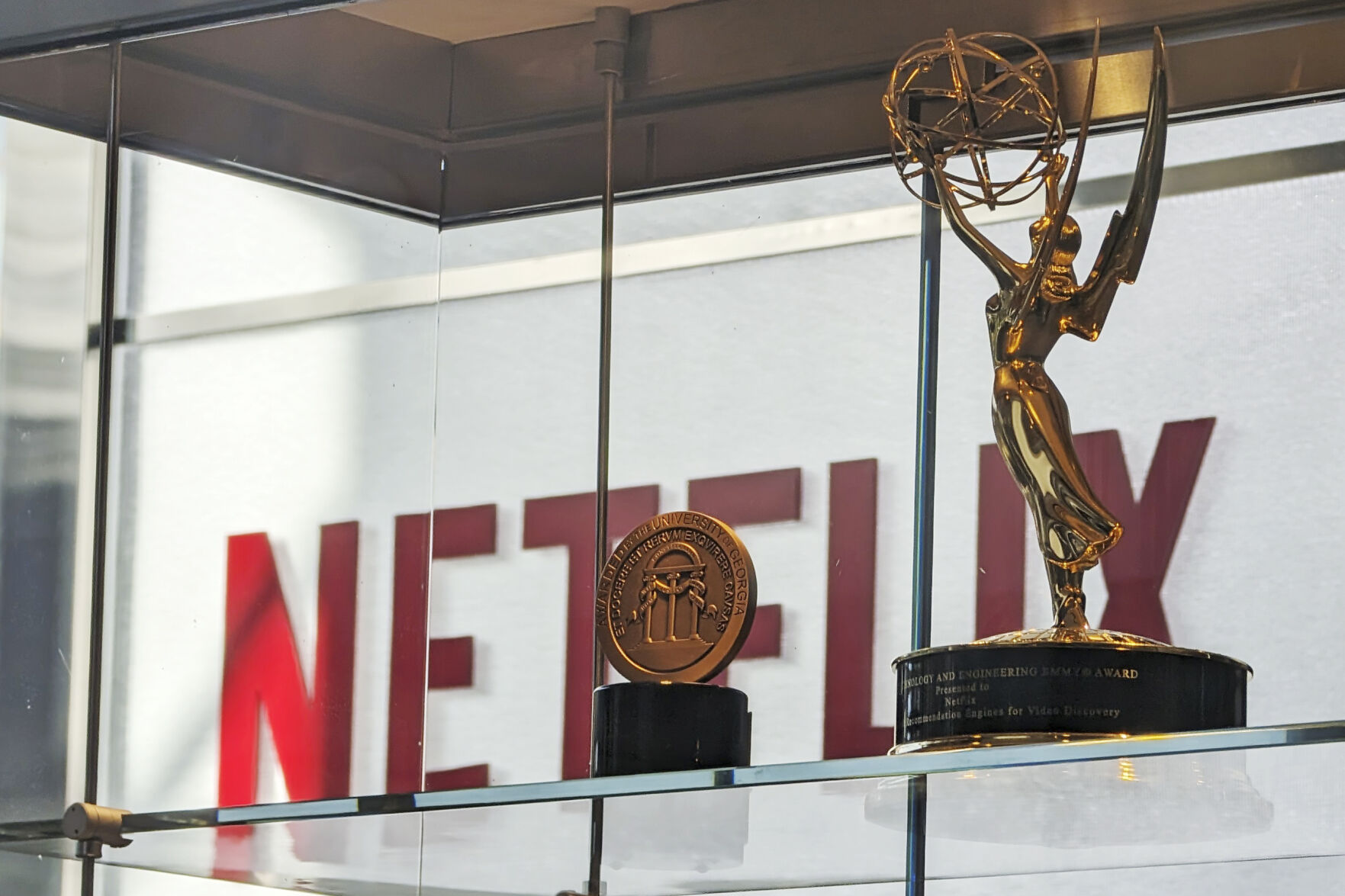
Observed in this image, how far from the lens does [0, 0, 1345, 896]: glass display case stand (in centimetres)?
169

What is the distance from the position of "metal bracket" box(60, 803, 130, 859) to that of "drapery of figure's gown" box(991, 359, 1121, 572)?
627mm

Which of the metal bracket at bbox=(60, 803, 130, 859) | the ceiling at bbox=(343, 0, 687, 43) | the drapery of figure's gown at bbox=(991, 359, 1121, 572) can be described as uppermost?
the ceiling at bbox=(343, 0, 687, 43)

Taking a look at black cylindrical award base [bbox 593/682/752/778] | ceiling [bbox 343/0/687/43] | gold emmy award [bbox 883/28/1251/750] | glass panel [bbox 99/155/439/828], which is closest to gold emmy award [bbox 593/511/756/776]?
black cylindrical award base [bbox 593/682/752/778]

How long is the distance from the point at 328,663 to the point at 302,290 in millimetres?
300

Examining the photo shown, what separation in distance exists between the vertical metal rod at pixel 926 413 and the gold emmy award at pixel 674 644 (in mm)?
247

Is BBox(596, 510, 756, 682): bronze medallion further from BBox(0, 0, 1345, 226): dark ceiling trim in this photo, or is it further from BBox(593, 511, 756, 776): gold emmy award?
BBox(0, 0, 1345, 226): dark ceiling trim

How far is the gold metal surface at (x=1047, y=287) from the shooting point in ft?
4.62

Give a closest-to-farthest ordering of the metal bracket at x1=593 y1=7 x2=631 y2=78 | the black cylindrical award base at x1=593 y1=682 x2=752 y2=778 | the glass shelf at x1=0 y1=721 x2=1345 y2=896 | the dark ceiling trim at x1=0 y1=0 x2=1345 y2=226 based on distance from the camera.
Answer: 1. the glass shelf at x1=0 y1=721 x2=1345 y2=896
2. the black cylindrical award base at x1=593 y1=682 x2=752 y2=778
3. the dark ceiling trim at x1=0 y1=0 x2=1345 y2=226
4. the metal bracket at x1=593 y1=7 x2=631 y2=78

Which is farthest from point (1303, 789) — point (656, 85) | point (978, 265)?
point (656, 85)

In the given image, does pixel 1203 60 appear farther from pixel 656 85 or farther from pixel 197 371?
pixel 197 371

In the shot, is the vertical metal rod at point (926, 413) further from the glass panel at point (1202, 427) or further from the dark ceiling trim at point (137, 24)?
the dark ceiling trim at point (137, 24)

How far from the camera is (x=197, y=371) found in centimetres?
181

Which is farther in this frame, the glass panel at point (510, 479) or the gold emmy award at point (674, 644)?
the glass panel at point (510, 479)

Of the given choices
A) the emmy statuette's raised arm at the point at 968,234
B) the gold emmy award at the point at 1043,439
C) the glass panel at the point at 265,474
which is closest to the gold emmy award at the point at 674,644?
the gold emmy award at the point at 1043,439
